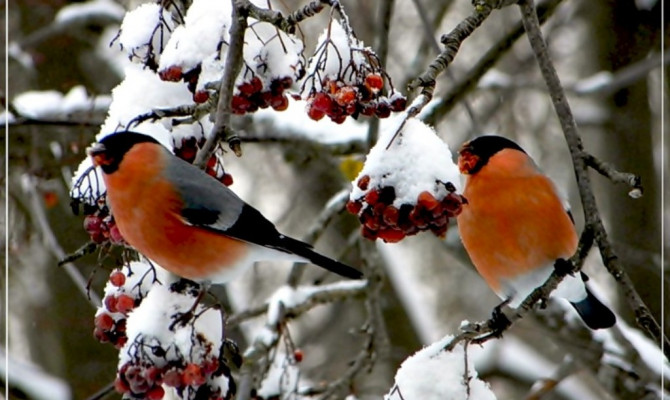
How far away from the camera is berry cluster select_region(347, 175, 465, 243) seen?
2.02 m

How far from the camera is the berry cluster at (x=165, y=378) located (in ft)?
6.63

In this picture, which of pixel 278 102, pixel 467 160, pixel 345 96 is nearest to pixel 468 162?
pixel 467 160

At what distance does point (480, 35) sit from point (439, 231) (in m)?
7.88

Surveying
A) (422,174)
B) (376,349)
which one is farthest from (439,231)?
(376,349)

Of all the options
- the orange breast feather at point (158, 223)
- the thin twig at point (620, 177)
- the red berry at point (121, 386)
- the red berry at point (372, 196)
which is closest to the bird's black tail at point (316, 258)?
the orange breast feather at point (158, 223)

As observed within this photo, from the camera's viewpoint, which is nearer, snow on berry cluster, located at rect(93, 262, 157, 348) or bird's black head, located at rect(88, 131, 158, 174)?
snow on berry cluster, located at rect(93, 262, 157, 348)

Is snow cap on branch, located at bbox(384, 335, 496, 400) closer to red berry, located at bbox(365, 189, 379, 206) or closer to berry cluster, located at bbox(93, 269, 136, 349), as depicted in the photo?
red berry, located at bbox(365, 189, 379, 206)

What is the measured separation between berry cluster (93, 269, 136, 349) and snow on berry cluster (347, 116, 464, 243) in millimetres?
634

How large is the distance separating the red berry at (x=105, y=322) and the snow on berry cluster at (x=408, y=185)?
2.30 feet

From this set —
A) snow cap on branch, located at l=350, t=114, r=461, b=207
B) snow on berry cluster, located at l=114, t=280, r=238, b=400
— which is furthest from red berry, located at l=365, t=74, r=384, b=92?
snow on berry cluster, located at l=114, t=280, r=238, b=400

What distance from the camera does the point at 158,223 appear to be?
2.54 meters

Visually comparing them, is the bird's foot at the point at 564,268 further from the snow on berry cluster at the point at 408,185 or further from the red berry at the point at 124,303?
the red berry at the point at 124,303

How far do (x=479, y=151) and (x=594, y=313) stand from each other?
2.67ft

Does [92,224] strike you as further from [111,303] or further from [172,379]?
[172,379]
